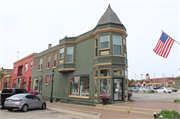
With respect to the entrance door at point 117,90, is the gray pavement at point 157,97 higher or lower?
lower

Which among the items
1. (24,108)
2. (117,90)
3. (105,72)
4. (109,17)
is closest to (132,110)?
(117,90)

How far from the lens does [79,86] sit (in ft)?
55.7

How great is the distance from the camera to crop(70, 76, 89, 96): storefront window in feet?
53.2

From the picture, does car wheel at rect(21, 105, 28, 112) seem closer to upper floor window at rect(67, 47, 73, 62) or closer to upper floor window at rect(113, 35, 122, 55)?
upper floor window at rect(67, 47, 73, 62)

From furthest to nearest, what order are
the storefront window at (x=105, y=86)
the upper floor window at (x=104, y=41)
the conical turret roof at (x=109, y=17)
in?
the conical turret roof at (x=109, y=17) → the upper floor window at (x=104, y=41) → the storefront window at (x=105, y=86)

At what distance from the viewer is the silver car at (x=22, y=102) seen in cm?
1184

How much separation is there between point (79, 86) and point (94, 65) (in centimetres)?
348

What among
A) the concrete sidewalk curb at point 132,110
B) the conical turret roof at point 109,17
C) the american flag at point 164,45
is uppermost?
the conical turret roof at point 109,17

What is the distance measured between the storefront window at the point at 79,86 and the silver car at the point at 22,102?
467 centimetres

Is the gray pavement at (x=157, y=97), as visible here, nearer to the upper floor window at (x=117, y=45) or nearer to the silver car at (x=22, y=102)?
the upper floor window at (x=117, y=45)

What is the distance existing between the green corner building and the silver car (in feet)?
15.6

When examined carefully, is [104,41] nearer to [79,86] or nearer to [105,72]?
[105,72]

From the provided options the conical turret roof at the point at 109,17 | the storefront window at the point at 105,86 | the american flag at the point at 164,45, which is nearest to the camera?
the american flag at the point at 164,45

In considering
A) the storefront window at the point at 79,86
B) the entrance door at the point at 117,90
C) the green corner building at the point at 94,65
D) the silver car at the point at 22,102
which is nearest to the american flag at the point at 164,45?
the green corner building at the point at 94,65
